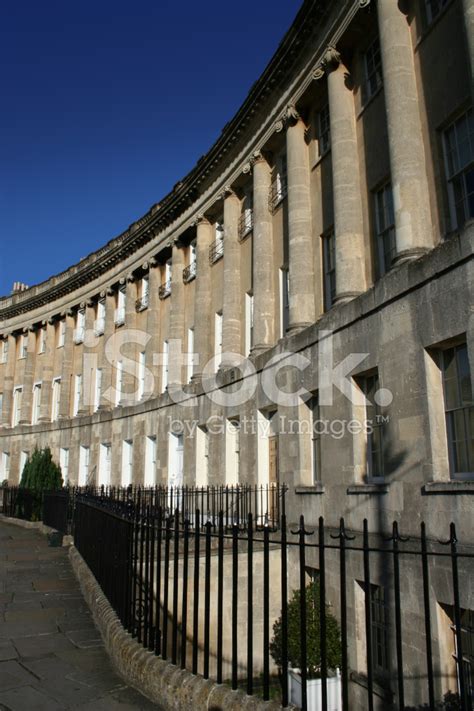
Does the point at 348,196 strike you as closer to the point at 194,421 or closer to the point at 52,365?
the point at 194,421

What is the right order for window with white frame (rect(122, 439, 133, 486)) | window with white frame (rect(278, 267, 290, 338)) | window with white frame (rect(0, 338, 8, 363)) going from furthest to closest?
window with white frame (rect(0, 338, 8, 363)) < window with white frame (rect(122, 439, 133, 486)) < window with white frame (rect(278, 267, 290, 338))

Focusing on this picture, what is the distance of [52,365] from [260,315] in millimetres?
22092

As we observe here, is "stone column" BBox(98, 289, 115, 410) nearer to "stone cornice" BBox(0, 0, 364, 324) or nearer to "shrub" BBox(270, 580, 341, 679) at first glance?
"stone cornice" BBox(0, 0, 364, 324)

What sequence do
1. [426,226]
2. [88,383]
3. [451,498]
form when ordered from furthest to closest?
1. [88,383]
2. [426,226]
3. [451,498]

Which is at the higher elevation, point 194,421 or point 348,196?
point 348,196

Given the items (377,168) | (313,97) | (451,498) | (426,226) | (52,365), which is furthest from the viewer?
(52,365)

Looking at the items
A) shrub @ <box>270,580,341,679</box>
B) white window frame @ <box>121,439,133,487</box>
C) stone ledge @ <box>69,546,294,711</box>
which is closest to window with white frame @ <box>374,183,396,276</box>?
shrub @ <box>270,580,341,679</box>

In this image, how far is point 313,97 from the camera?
16.9 meters

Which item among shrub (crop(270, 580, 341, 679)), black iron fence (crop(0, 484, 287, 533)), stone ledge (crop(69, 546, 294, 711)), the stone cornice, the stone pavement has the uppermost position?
the stone cornice

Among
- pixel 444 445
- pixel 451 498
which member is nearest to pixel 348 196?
pixel 444 445

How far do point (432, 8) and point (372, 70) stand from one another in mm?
2365

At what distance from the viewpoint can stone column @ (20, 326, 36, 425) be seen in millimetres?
37125

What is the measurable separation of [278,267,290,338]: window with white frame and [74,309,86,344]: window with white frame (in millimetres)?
18822

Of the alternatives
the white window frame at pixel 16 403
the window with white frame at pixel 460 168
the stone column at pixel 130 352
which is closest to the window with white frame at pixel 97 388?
the stone column at pixel 130 352
